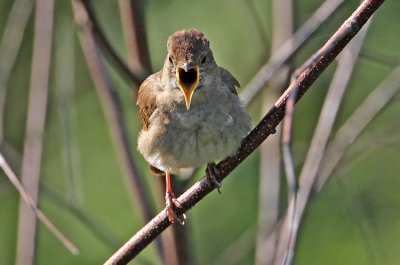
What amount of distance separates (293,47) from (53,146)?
3.29 metres

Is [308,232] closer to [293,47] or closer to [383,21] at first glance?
[383,21]

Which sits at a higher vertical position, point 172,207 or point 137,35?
point 137,35

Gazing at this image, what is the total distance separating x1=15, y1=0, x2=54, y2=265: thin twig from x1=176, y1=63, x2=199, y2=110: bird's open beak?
611 mm

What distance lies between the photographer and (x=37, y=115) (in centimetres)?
362

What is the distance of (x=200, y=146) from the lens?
358 centimetres

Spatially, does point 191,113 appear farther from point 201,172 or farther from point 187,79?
point 201,172

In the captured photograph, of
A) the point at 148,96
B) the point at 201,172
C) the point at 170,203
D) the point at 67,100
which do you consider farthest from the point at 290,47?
the point at 201,172

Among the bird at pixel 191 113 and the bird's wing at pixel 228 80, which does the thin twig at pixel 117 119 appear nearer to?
the bird at pixel 191 113

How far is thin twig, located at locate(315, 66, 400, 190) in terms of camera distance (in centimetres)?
359

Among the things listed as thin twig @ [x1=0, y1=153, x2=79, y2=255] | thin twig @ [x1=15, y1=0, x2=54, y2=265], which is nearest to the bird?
thin twig @ [x1=15, y1=0, x2=54, y2=265]

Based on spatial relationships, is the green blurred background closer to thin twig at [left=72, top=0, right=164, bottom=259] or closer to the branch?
thin twig at [left=72, top=0, right=164, bottom=259]

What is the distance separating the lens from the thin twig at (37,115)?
11.1 ft

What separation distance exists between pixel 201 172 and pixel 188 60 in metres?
2.06

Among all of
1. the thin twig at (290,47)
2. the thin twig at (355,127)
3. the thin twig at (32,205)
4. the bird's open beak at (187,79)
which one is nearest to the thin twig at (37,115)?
the thin twig at (32,205)
